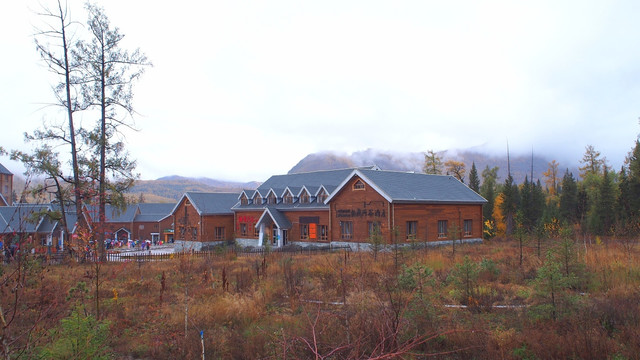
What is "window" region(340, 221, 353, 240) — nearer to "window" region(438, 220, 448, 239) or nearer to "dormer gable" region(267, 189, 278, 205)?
"window" region(438, 220, 448, 239)

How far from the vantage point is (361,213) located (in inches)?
1233

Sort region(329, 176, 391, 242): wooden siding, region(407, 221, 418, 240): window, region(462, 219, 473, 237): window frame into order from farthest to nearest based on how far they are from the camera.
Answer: region(462, 219, 473, 237): window frame < region(407, 221, 418, 240): window < region(329, 176, 391, 242): wooden siding

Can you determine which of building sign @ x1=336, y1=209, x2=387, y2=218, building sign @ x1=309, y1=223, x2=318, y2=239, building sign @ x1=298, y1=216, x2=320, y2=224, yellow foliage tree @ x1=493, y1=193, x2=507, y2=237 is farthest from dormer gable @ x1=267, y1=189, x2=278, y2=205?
yellow foliage tree @ x1=493, y1=193, x2=507, y2=237

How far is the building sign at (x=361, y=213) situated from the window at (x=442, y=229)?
19.1ft

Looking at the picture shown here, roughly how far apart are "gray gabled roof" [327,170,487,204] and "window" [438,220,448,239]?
5.68ft

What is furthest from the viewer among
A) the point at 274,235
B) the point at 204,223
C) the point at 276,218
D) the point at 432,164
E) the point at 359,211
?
the point at 432,164

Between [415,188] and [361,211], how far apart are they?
201 inches

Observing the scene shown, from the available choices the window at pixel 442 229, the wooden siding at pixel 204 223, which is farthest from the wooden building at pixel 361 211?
the wooden siding at pixel 204 223

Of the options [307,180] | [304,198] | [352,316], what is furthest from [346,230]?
[352,316]

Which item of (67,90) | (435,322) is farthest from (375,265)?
(67,90)

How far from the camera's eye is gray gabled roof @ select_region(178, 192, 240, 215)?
1692 inches

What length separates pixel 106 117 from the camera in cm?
2381

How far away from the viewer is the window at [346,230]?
106 feet

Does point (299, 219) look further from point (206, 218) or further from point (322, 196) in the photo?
point (206, 218)
